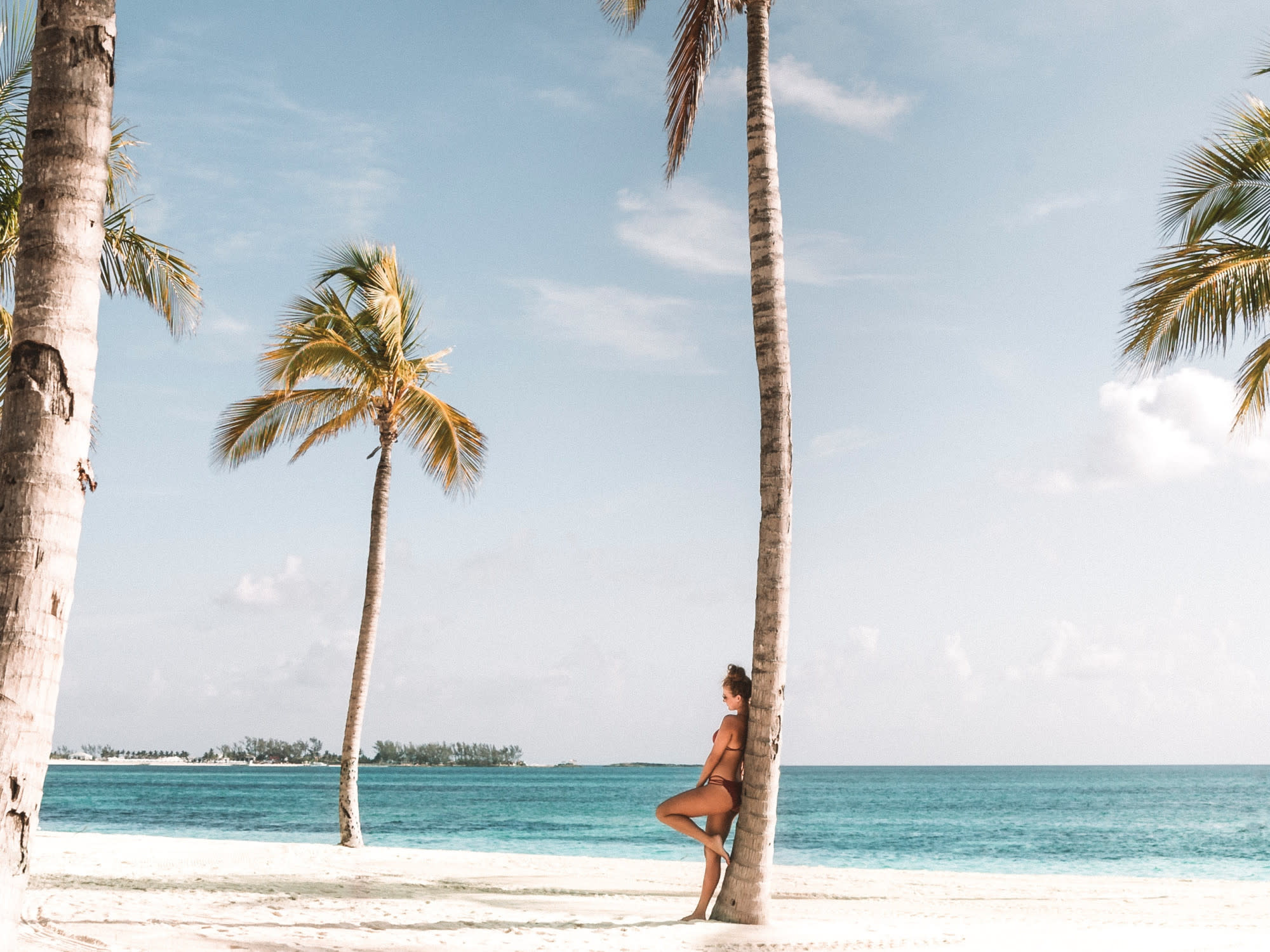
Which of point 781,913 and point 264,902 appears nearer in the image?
point 264,902

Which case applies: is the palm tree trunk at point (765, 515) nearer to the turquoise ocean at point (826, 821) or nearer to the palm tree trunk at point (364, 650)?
the palm tree trunk at point (364, 650)

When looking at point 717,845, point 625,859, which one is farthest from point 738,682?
point 625,859

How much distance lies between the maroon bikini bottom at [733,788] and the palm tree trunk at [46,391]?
5031mm

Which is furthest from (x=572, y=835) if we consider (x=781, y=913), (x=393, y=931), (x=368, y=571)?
(x=393, y=931)

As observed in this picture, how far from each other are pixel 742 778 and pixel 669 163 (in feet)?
18.4

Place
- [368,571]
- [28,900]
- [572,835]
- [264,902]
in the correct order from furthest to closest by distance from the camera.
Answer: [572,835] < [368,571] < [264,902] < [28,900]

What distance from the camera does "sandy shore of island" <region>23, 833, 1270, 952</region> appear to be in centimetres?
627

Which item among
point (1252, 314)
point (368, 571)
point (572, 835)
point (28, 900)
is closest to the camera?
point (28, 900)

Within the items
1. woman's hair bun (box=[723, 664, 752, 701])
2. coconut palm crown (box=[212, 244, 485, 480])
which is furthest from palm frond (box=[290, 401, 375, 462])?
woman's hair bun (box=[723, 664, 752, 701])

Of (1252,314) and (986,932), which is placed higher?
(1252,314)

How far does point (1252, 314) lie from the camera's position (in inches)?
369

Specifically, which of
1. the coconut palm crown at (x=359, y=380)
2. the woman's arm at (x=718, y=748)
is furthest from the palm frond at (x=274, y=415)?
the woman's arm at (x=718, y=748)

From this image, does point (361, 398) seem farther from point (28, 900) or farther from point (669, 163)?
point (28, 900)

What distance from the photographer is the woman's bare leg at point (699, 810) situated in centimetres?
710
